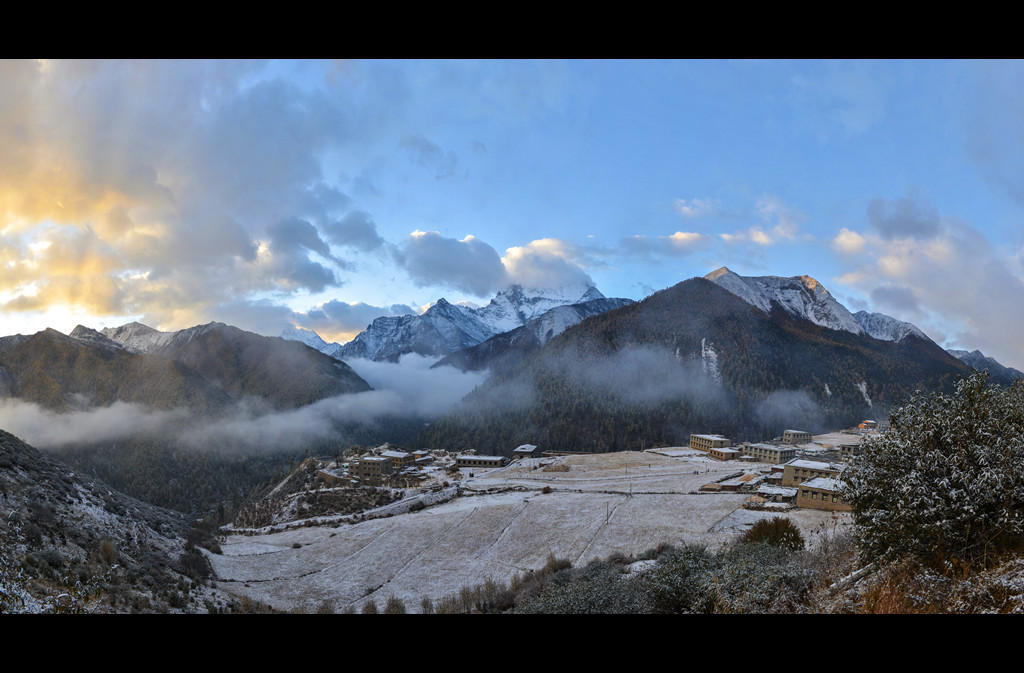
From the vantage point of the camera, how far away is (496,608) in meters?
17.0

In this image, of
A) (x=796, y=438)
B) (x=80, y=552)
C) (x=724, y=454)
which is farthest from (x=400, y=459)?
(x=796, y=438)

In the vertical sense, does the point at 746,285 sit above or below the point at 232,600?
above

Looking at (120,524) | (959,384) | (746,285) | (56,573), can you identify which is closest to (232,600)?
(120,524)

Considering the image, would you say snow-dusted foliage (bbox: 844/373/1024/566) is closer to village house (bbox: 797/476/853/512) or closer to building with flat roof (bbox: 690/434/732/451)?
village house (bbox: 797/476/853/512)

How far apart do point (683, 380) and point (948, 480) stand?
128015 millimetres

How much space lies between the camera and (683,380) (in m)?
129

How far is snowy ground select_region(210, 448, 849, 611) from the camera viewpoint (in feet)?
91.3

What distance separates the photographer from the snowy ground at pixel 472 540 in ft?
91.3

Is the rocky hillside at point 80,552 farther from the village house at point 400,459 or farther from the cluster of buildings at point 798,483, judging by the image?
the village house at point 400,459

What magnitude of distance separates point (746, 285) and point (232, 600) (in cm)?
20978
